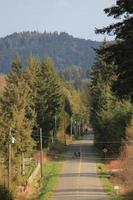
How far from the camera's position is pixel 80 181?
220 feet

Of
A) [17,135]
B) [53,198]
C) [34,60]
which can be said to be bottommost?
[53,198]

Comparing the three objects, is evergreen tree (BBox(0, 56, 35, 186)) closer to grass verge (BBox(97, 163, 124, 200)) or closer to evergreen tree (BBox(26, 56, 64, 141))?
grass verge (BBox(97, 163, 124, 200))

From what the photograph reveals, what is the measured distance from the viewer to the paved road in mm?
51844

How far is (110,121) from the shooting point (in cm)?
9156

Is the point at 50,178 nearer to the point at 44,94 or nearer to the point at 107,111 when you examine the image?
the point at 107,111

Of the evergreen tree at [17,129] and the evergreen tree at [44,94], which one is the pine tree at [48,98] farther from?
the evergreen tree at [17,129]

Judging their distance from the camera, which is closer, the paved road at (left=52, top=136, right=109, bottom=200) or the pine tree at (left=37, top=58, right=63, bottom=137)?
the paved road at (left=52, top=136, right=109, bottom=200)

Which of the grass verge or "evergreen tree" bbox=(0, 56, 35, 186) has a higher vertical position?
"evergreen tree" bbox=(0, 56, 35, 186)

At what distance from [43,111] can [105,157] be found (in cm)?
1478

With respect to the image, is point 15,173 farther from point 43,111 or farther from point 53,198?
point 43,111

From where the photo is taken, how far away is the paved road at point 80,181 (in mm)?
51844

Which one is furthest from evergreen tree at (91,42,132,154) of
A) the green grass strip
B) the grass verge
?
the green grass strip

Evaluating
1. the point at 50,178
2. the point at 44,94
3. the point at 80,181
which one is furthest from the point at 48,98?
the point at 80,181

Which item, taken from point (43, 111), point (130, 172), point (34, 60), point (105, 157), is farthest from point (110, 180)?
point (34, 60)
